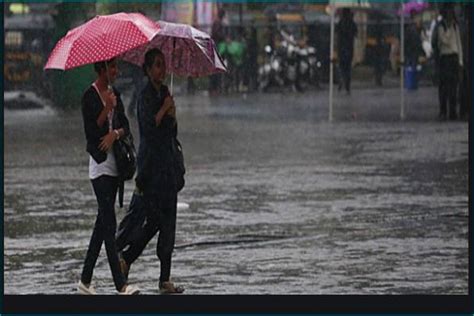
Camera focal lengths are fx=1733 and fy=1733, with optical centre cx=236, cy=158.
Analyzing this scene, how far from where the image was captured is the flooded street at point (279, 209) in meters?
11.9

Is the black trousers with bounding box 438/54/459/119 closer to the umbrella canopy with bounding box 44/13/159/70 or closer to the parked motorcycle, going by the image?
the parked motorcycle

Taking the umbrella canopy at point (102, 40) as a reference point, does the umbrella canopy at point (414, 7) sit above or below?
above

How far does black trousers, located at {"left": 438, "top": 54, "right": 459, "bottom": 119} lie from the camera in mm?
26891

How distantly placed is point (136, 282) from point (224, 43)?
2345cm

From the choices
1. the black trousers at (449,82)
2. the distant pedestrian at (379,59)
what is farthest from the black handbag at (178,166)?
the distant pedestrian at (379,59)

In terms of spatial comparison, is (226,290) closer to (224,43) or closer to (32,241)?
(32,241)

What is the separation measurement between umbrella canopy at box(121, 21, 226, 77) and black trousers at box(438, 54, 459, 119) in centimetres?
1595

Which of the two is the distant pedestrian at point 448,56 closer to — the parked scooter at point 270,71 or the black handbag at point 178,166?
the parked scooter at point 270,71

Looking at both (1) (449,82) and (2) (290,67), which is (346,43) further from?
(1) (449,82)

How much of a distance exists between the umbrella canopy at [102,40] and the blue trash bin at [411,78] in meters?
24.0

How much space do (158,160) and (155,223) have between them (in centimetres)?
50

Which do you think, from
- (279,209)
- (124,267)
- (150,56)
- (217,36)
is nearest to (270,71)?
(217,36)

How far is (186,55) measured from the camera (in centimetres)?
1122

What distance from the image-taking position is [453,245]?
13477 millimetres
